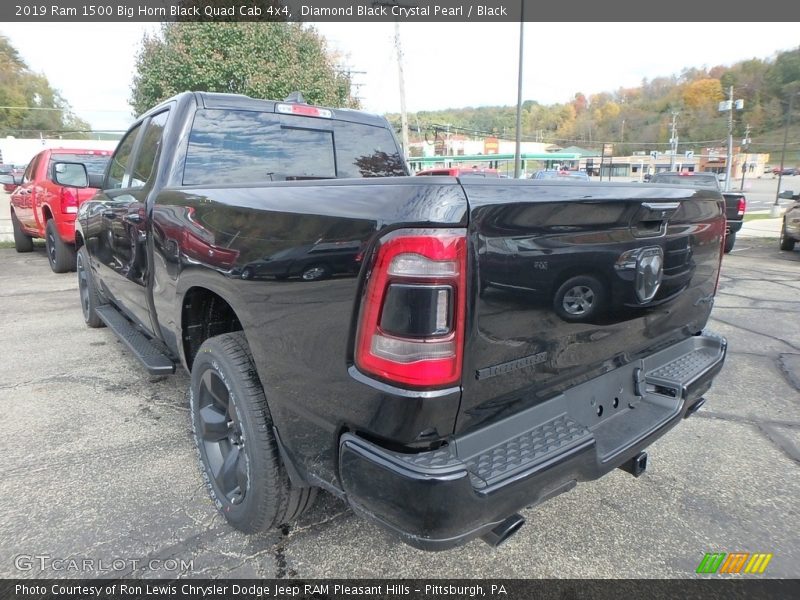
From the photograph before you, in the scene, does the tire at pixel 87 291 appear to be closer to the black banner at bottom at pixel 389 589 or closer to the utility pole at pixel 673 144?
the black banner at bottom at pixel 389 589

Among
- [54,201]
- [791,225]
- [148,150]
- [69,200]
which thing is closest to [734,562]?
[148,150]

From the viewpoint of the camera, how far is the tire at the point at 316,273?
160 centimetres

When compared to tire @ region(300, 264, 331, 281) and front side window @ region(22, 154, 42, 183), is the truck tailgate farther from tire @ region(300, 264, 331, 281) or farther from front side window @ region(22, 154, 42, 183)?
front side window @ region(22, 154, 42, 183)

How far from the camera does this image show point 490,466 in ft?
5.08

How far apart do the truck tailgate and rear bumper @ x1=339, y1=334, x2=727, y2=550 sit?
70 mm

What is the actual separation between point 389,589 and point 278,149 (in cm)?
253

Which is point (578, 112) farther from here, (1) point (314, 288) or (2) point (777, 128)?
(1) point (314, 288)

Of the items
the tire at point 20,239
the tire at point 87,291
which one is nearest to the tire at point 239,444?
the tire at point 87,291

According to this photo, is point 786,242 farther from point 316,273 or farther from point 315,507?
point 316,273

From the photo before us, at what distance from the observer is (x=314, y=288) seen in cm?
165

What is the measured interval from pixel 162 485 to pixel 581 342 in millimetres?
2172

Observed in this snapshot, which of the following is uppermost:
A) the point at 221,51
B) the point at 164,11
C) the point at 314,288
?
the point at 164,11

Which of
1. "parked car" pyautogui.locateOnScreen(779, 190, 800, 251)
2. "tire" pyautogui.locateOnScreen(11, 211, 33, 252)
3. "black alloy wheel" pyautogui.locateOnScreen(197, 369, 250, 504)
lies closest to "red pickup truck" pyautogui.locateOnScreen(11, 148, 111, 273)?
"tire" pyautogui.locateOnScreen(11, 211, 33, 252)

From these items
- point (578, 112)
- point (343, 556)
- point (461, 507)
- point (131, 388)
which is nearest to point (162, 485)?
point (343, 556)
